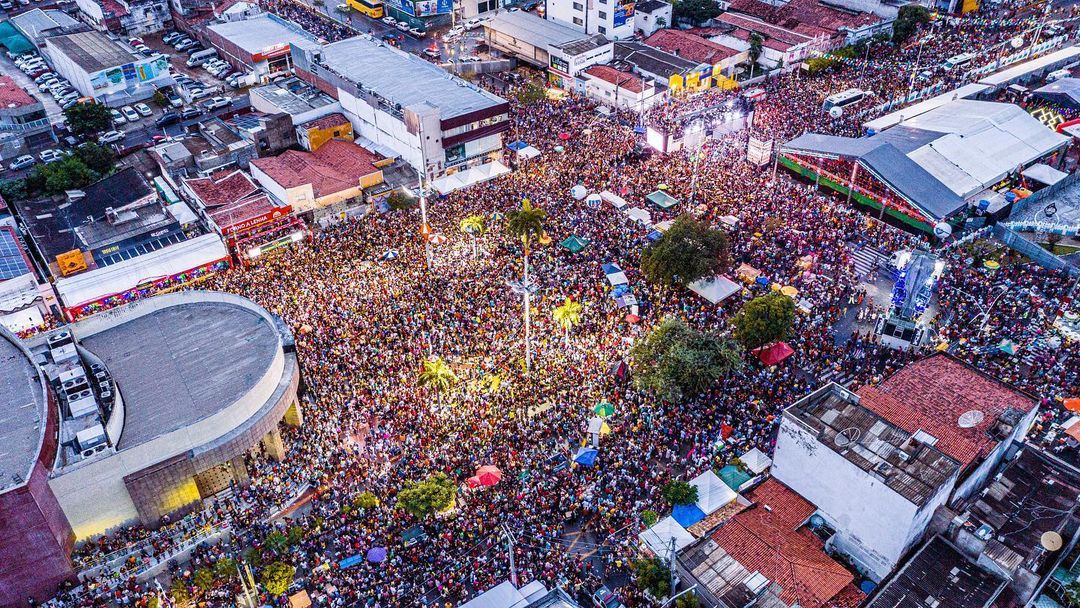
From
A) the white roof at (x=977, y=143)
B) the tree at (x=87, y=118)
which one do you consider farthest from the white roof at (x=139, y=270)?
the white roof at (x=977, y=143)

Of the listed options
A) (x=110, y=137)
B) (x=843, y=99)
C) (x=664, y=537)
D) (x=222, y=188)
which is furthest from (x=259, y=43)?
(x=664, y=537)

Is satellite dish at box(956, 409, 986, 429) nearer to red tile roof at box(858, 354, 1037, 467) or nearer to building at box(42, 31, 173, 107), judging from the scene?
red tile roof at box(858, 354, 1037, 467)

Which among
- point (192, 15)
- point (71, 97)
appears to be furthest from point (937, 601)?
point (192, 15)

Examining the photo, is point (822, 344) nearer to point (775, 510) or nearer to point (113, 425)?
point (775, 510)

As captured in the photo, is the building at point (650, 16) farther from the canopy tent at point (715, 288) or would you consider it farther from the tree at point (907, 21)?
the canopy tent at point (715, 288)

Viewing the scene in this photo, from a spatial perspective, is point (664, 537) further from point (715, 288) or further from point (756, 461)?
point (715, 288)

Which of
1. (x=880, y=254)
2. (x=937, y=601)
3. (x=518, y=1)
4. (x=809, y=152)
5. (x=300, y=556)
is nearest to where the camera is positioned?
(x=937, y=601)
